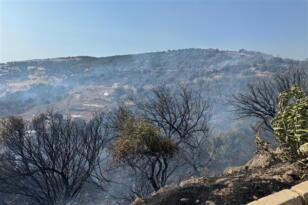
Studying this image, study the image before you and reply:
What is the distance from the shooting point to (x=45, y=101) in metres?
101

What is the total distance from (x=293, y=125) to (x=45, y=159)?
1666 centimetres

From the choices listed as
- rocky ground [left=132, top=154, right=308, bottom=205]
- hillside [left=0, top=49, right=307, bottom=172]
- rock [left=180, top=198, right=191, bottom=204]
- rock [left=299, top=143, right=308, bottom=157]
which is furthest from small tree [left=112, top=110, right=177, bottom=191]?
hillside [left=0, top=49, right=307, bottom=172]

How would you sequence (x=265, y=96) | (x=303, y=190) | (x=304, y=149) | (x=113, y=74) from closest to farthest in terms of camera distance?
(x=303, y=190) < (x=304, y=149) < (x=265, y=96) < (x=113, y=74)

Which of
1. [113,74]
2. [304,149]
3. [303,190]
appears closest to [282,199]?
[303,190]

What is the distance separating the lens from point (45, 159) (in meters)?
21.0

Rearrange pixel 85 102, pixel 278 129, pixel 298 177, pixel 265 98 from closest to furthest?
pixel 298 177 < pixel 278 129 < pixel 265 98 < pixel 85 102

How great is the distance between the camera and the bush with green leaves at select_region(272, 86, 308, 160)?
6152mm

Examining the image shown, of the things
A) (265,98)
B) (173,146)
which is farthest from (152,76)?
(173,146)

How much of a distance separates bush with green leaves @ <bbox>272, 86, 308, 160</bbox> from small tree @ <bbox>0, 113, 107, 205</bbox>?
1481 cm

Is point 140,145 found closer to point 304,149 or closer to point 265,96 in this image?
point 304,149

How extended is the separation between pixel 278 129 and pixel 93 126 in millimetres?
17925

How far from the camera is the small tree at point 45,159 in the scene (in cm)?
2033

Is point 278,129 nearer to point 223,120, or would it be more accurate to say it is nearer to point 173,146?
point 173,146

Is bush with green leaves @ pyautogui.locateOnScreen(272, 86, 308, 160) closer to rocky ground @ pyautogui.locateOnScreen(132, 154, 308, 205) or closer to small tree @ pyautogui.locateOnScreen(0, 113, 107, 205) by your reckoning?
rocky ground @ pyautogui.locateOnScreen(132, 154, 308, 205)
